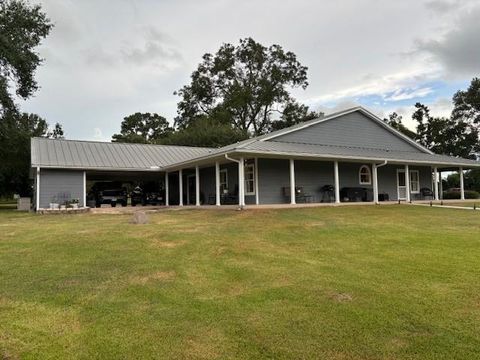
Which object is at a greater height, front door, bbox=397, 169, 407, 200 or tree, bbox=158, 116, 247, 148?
tree, bbox=158, 116, 247, 148

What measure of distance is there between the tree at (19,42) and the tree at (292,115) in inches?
1083

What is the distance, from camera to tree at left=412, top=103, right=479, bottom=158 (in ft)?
158

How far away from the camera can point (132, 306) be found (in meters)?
5.09

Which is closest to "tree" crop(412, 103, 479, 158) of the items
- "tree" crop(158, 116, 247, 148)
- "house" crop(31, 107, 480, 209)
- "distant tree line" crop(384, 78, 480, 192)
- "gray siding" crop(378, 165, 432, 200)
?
"distant tree line" crop(384, 78, 480, 192)

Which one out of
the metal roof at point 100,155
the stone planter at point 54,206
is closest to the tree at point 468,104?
the metal roof at point 100,155

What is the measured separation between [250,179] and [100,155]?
1052 centimetres

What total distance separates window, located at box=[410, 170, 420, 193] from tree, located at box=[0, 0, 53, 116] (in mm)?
24320

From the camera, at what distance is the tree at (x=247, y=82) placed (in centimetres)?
4912

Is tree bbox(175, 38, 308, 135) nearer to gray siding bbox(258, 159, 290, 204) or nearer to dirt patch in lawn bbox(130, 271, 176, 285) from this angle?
gray siding bbox(258, 159, 290, 204)

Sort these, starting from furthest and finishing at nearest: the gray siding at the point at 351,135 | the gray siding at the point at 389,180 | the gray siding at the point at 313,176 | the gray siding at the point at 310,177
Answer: the gray siding at the point at 389,180
the gray siding at the point at 351,135
the gray siding at the point at 313,176
the gray siding at the point at 310,177

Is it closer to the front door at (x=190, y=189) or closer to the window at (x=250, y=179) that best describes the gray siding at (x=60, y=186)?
the front door at (x=190, y=189)

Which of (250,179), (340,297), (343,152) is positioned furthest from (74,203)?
(340,297)

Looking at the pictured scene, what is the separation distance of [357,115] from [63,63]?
51.4 ft

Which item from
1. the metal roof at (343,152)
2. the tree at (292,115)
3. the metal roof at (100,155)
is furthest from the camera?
the tree at (292,115)
